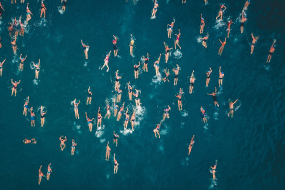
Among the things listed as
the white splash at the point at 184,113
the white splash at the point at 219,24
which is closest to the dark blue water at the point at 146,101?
the white splash at the point at 219,24

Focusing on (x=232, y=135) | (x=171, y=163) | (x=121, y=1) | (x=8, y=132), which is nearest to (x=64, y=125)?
(x=8, y=132)

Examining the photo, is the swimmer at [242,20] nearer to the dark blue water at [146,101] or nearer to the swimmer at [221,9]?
the dark blue water at [146,101]

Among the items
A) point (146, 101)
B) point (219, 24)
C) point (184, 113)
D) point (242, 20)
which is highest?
point (242, 20)

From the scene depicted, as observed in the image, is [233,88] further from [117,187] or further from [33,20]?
[33,20]

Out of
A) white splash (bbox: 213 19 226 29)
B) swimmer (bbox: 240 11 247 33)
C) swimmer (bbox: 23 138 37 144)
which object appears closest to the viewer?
swimmer (bbox: 23 138 37 144)

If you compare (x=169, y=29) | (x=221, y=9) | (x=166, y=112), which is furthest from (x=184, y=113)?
(x=221, y=9)

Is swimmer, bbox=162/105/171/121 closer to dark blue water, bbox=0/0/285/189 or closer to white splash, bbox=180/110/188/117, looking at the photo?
dark blue water, bbox=0/0/285/189

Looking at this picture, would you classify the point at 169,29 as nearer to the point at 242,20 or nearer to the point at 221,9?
the point at 221,9

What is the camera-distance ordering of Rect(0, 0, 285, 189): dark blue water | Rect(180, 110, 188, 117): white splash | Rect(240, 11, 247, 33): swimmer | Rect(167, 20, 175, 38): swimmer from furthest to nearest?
1. Rect(167, 20, 175, 38): swimmer
2. Rect(240, 11, 247, 33): swimmer
3. Rect(180, 110, 188, 117): white splash
4. Rect(0, 0, 285, 189): dark blue water

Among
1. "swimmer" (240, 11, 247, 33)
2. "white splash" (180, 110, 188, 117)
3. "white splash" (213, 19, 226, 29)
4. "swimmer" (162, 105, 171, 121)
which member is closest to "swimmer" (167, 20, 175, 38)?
"white splash" (213, 19, 226, 29)
